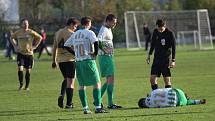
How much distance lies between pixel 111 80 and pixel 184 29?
34697 mm

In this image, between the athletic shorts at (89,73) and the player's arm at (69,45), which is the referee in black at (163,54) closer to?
the player's arm at (69,45)

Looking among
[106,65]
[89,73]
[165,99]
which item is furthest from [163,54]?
[89,73]

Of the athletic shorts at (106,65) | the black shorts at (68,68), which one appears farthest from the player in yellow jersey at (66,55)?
the athletic shorts at (106,65)

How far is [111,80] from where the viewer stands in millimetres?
14242

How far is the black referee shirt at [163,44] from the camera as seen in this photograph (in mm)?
14852

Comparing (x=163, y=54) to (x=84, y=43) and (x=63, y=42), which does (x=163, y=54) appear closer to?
(x=63, y=42)

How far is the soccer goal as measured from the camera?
46.0m

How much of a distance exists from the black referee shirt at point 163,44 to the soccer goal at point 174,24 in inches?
1206

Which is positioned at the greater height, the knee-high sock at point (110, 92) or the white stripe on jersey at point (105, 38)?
the white stripe on jersey at point (105, 38)


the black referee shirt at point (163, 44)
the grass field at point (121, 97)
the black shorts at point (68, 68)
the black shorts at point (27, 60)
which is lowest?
the grass field at point (121, 97)

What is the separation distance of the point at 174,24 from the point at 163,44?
33300mm

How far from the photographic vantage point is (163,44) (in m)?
14.9

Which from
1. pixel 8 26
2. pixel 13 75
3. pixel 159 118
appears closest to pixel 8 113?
pixel 159 118

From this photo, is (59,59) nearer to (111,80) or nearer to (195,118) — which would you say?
(111,80)
